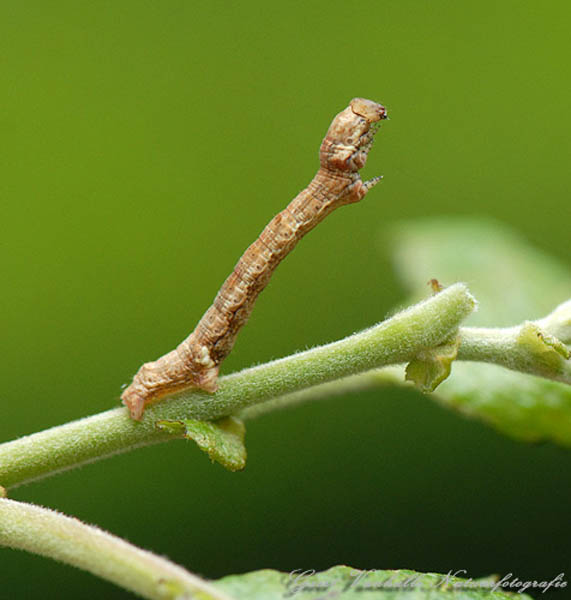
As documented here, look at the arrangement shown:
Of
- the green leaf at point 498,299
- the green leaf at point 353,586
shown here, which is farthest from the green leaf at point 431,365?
the green leaf at point 353,586

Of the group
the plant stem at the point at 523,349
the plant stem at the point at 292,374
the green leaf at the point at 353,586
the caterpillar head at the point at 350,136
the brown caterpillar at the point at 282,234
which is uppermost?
the caterpillar head at the point at 350,136

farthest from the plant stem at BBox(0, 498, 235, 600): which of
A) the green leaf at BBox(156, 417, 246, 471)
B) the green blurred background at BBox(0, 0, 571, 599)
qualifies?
the green blurred background at BBox(0, 0, 571, 599)

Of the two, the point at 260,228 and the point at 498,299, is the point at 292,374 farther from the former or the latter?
the point at 260,228

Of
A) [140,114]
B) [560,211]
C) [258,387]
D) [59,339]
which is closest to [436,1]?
[560,211]

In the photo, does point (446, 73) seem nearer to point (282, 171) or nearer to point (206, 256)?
point (282, 171)

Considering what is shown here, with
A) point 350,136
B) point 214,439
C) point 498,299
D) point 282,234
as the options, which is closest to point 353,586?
point 214,439

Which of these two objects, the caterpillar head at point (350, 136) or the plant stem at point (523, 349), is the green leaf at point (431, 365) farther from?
the caterpillar head at point (350, 136)
